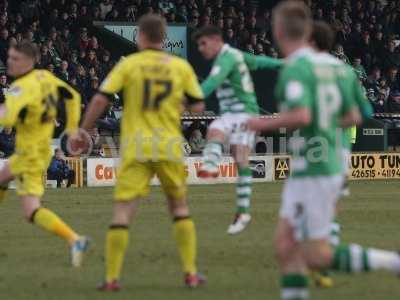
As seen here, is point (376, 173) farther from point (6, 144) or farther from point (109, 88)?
point (109, 88)

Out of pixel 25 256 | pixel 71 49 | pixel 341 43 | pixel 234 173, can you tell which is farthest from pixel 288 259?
pixel 341 43

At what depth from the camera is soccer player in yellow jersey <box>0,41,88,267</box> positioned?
11258mm

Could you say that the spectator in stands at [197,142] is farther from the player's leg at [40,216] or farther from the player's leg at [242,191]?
the player's leg at [40,216]

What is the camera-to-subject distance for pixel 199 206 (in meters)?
19.4

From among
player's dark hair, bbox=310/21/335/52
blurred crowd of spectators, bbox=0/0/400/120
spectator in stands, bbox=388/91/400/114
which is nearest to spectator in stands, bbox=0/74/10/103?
blurred crowd of spectators, bbox=0/0/400/120

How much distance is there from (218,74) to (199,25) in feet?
71.3

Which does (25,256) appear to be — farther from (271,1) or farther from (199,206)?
(271,1)

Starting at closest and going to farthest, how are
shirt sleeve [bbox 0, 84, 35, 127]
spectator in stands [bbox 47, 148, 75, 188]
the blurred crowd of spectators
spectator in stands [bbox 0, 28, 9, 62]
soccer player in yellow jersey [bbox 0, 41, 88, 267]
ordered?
shirt sleeve [bbox 0, 84, 35, 127], soccer player in yellow jersey [bbox 0, 41, 88, 267], spectator in stands [bbox 47, 148, 75, 188], spectator in stands [bbox 0, 28, 9, 62], the blurred crowd of spectators

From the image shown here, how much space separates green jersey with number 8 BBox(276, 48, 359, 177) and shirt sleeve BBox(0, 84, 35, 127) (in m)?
3.71

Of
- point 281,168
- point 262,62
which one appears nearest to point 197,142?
point 281,168

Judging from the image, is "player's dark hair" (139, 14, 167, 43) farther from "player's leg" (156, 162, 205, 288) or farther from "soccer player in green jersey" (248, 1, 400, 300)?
"soccer player in green jersey" (248, 1, 400, 300)

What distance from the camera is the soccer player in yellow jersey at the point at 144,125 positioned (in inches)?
383

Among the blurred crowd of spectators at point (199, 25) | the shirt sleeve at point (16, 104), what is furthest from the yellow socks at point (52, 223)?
the blurred crowd of spectators at point (199, 25)

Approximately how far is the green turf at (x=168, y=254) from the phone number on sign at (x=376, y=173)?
8.82 m
